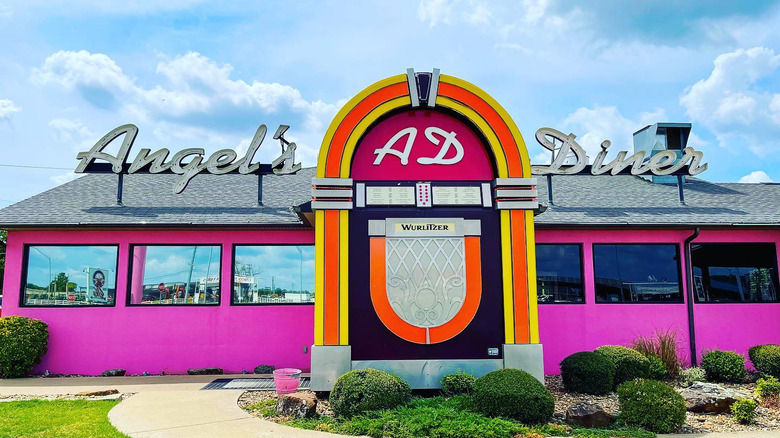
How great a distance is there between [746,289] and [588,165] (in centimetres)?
483

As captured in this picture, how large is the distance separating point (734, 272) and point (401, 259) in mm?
8940

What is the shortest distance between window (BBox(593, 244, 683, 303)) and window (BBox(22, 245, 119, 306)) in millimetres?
11691

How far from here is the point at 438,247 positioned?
10.2 meters

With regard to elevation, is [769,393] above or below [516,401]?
below

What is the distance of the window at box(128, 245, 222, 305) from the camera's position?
42.6 ft

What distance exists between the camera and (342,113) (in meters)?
10.5

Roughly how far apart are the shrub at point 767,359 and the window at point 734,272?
156 cm

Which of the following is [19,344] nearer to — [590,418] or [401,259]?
[401,259]

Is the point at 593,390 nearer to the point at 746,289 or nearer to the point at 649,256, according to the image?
the point at 649,256

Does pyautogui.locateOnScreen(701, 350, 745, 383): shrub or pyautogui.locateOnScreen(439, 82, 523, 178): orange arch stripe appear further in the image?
pyautogui.locateOnScreen(701, 350, 745, 383): shrub

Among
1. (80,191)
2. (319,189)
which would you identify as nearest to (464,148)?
(319,189)

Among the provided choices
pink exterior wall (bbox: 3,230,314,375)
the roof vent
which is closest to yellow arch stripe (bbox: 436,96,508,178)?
pink exterior wall (bbox: 3,230,314,375)

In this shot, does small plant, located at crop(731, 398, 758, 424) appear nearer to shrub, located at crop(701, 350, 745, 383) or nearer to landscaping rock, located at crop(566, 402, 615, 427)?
landscaping rock, located at crop(566, 402, 615, 427)

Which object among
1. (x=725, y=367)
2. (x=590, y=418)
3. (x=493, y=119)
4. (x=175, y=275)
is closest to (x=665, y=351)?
(x=725, y=367)
